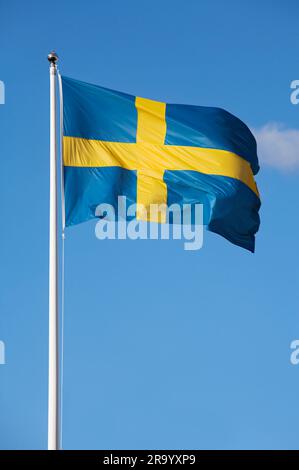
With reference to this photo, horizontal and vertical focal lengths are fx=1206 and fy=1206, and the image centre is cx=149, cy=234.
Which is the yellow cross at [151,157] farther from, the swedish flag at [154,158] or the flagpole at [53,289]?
the flagpole at [53,289]

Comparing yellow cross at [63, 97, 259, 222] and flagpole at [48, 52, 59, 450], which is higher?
yellow cross at [63, 97, 259, 222]

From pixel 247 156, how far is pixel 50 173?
4862 mm

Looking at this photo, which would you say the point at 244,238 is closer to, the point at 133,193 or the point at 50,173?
the point at 133,193

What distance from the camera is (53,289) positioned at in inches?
788

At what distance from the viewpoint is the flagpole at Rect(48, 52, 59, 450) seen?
1934 cm

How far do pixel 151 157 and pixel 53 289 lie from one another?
4118mm

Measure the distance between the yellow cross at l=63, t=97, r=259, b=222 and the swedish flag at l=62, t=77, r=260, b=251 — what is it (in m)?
0.02

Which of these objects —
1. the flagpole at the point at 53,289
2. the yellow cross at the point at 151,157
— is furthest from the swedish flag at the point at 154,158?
the flagpole at the point at 53,289

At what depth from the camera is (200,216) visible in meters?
22.5

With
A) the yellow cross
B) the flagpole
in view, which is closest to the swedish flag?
the yellow cross

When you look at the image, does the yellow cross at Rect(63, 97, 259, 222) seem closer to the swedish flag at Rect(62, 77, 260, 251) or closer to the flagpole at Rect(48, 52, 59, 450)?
the swedish flag at Rect(62, 77, 260, 251)

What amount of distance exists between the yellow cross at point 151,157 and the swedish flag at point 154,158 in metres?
0.02

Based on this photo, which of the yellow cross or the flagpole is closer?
the flagpole
